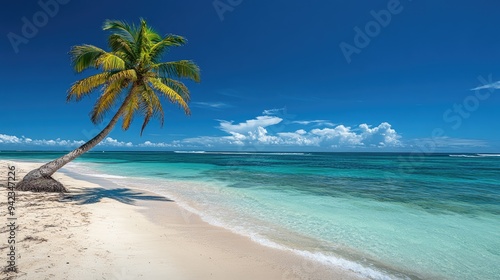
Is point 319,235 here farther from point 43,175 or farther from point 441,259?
point 43,175

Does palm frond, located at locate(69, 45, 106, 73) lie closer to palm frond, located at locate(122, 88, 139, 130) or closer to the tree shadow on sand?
palm frond, located at locate(122, 88, 139, 130)

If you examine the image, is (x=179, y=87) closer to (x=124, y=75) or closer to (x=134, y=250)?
(x=124, y=75)

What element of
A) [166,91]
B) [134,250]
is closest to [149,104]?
[166,91]

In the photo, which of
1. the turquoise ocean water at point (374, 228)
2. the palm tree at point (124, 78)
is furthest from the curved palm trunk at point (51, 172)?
the turquoise ocean water at point (374, 228)

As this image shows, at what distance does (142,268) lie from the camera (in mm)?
4520

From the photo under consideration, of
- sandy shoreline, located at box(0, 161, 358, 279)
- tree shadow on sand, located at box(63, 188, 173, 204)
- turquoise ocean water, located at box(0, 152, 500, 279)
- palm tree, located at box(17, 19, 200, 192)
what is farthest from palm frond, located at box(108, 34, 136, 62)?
turquoise ocean water, located at box(0, 152, 500, 279)

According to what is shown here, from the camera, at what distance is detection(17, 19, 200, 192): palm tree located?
33.2 ft

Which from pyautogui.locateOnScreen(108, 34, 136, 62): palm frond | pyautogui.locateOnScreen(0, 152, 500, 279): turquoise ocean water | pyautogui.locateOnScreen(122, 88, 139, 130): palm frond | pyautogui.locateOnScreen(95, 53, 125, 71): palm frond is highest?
pyautogui.locateOnScreen(108, 34, 136, 62): palm frond

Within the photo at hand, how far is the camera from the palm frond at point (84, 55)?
10117mm

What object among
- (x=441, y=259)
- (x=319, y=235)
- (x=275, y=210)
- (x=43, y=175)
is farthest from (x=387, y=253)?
(x=43, y=175)

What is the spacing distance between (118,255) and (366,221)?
7.38 meters

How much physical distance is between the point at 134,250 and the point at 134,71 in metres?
7.28

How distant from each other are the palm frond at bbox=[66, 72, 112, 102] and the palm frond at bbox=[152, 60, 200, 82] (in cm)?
203

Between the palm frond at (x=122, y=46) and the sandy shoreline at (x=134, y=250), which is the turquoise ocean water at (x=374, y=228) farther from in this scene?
the palm frond at (x=122, y=46)
